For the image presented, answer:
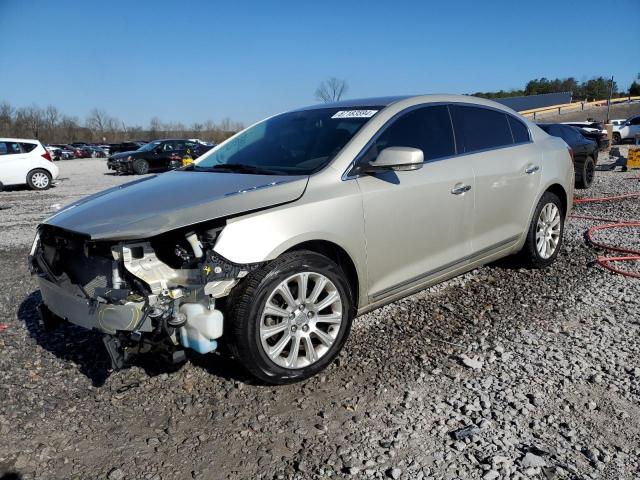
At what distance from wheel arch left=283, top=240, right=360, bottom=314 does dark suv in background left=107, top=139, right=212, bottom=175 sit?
18865 millimetres

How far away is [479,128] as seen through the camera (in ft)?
13.9

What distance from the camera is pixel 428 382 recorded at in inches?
116

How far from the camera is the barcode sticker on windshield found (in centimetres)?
358

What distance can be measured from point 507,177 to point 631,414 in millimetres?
2196

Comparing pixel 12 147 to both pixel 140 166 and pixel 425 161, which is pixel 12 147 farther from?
pixel 425 161

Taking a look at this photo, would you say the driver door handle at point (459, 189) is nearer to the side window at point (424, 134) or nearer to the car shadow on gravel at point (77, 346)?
the side window at point (424, 134)

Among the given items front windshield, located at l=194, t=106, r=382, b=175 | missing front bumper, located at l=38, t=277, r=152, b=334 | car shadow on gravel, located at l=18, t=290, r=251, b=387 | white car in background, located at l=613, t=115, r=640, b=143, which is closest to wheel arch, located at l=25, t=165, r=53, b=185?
car shadow on gravel, located at l=18, t=290, r=251, b=387

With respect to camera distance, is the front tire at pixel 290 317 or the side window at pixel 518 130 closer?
the front tire at pixel 290 317

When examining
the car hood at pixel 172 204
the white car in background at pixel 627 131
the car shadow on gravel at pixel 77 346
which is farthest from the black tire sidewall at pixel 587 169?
the white car in background at pixel 627 131

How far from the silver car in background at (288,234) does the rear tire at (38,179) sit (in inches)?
547

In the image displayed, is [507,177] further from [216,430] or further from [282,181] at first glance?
[216,430]

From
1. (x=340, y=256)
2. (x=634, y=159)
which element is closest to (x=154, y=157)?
(x=634, y=159)

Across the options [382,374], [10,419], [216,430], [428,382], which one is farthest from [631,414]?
[10,419]

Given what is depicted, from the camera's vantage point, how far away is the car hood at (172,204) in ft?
8.66
